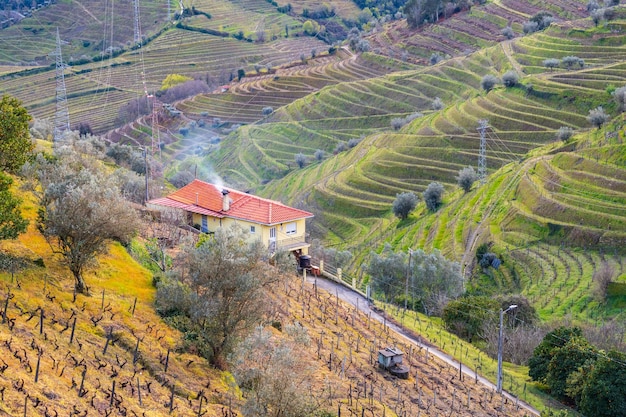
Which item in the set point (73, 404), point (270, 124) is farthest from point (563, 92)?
point (73, 404)

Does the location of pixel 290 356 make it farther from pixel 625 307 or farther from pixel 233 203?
pixel 625 307

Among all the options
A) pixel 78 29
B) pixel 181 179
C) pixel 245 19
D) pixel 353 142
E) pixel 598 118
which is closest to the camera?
pixel 598 118

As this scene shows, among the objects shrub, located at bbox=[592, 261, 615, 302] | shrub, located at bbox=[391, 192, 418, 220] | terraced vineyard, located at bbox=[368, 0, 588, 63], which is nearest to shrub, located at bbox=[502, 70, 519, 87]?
shrub, located at bbox=[391, 192, 418, 220]

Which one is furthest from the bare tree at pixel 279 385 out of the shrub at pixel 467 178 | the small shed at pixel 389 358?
the shrub at pixel 467 178

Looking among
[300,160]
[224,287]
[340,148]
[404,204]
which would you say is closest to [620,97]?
[404,204]

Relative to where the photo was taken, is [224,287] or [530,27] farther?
[530,27]

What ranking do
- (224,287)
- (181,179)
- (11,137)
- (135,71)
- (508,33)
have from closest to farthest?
(224,287) < (11,137) < (181,179) < (508,33) < (135,71)

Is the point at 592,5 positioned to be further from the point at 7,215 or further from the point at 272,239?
the point at 7,215

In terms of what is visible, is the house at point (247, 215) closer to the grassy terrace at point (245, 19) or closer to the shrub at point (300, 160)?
the shrub at point (300, 160)
